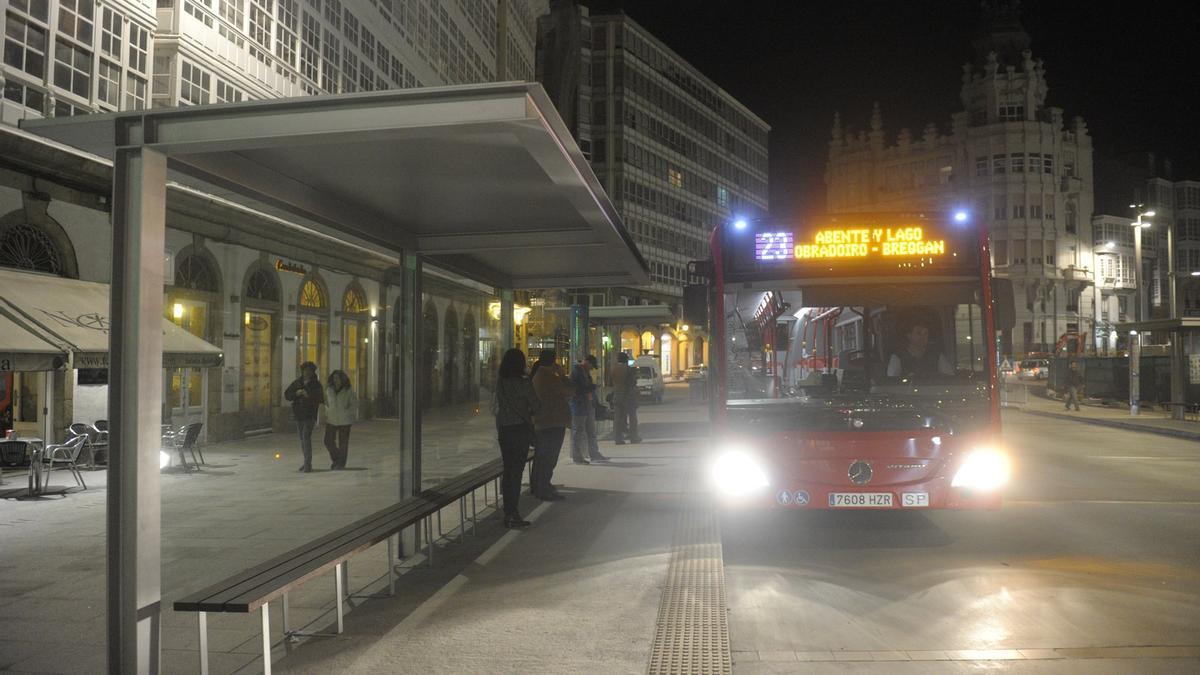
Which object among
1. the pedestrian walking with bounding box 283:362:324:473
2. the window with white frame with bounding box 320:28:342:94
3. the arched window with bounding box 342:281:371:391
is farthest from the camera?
the arched window with bounding box 342:281:371:391

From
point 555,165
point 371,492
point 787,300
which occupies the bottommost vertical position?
point 371,492

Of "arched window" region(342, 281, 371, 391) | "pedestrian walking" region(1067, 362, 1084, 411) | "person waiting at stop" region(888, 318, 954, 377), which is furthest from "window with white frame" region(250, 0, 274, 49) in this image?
"pedestrian walking" region(1067, 362, 1084, 411)

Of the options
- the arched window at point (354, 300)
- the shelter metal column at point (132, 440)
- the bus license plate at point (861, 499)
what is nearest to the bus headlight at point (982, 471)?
the bus license plate at point (861, 499)

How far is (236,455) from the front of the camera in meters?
17.4

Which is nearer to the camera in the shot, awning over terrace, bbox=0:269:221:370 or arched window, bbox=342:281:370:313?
awning over terrace, bbox=0:269:221:370

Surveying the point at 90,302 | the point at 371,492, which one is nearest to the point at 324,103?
the point at 371,492

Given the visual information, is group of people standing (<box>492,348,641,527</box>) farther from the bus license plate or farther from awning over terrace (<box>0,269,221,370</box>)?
awning over terrace (<box>0,269,221,370</box>)

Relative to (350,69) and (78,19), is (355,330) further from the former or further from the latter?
(78,19)

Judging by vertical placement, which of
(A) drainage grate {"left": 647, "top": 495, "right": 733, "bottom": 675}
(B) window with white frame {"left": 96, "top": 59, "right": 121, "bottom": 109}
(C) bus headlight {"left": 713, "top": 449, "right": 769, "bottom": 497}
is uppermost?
(B) window with white frame {"left": 96, "top": 59, "right": 121, "bottom": 109}

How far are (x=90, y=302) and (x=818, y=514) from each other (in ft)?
40.9

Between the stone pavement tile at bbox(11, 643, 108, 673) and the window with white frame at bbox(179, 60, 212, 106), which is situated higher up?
the window with white frame at bbox(179, 60, 212, 106)

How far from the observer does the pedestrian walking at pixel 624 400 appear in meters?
17.8

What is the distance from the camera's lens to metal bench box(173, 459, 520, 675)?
14.2 ft

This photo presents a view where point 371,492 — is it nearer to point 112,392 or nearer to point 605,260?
point 605,260
